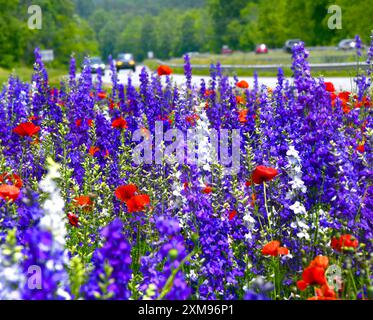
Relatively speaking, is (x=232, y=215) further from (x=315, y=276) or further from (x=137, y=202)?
(x=315, y=276)

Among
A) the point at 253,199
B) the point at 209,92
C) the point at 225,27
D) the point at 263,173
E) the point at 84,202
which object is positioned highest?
the point at 225,27

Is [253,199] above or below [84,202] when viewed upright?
below

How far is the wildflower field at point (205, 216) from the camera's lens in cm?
238

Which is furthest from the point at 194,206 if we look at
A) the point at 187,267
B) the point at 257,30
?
the point at 257,30

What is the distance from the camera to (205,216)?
3627mm

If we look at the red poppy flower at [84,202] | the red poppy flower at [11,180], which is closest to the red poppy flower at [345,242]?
the red poppy flower at [84,202]

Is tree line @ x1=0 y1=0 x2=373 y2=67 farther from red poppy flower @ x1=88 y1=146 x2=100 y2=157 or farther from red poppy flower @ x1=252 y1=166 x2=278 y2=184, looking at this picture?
red poppy flower @ x1=252 y1=166 x2=278 y2=184

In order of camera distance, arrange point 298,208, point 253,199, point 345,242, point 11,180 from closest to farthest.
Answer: point 345,242 < point 298,208 < point 253,199 < point 11,180

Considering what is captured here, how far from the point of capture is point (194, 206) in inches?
154

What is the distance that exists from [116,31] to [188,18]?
205ft

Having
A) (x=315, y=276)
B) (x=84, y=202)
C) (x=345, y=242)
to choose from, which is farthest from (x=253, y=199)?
(x=315, y=276)

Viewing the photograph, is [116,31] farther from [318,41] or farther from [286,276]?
[286,276]

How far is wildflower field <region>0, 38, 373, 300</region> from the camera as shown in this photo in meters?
2.38

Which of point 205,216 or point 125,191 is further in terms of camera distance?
point 125,191
